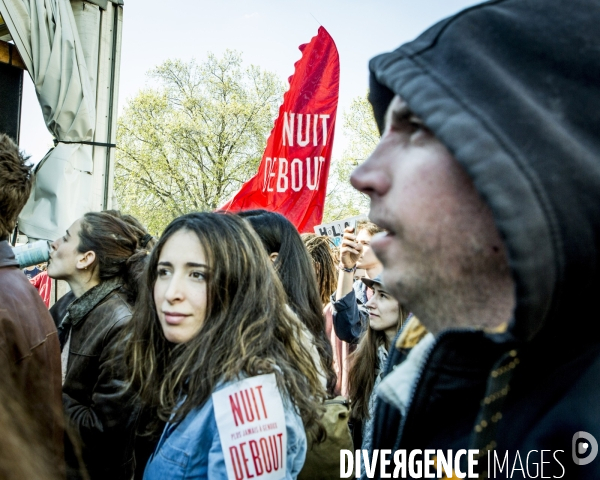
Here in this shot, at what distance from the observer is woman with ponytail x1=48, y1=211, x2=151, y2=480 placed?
2336mm

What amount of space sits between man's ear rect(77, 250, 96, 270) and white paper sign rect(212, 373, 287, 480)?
1.79 metres

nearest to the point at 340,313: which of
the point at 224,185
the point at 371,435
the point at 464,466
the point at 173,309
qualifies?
the point at 173,309

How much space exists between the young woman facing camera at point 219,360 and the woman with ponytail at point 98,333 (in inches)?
11.9

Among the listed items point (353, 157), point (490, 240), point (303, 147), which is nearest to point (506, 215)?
point (490, 240)

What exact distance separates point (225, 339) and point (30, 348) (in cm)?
73

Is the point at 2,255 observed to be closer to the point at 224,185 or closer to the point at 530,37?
the point at 530,37

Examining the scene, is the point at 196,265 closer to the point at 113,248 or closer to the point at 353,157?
the point at 113,248

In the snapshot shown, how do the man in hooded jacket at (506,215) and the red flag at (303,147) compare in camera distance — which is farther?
the red flag at (303,147)

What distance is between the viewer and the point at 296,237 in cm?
296

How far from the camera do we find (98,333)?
271 centimetres

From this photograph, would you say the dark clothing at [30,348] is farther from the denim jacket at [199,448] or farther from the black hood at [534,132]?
the black hood at [534,132]

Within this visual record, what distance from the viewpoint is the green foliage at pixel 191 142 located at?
2345 centimetres

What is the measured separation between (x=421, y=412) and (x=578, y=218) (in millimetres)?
389

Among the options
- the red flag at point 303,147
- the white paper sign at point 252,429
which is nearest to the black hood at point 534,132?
the white paper sign at point 252,429
